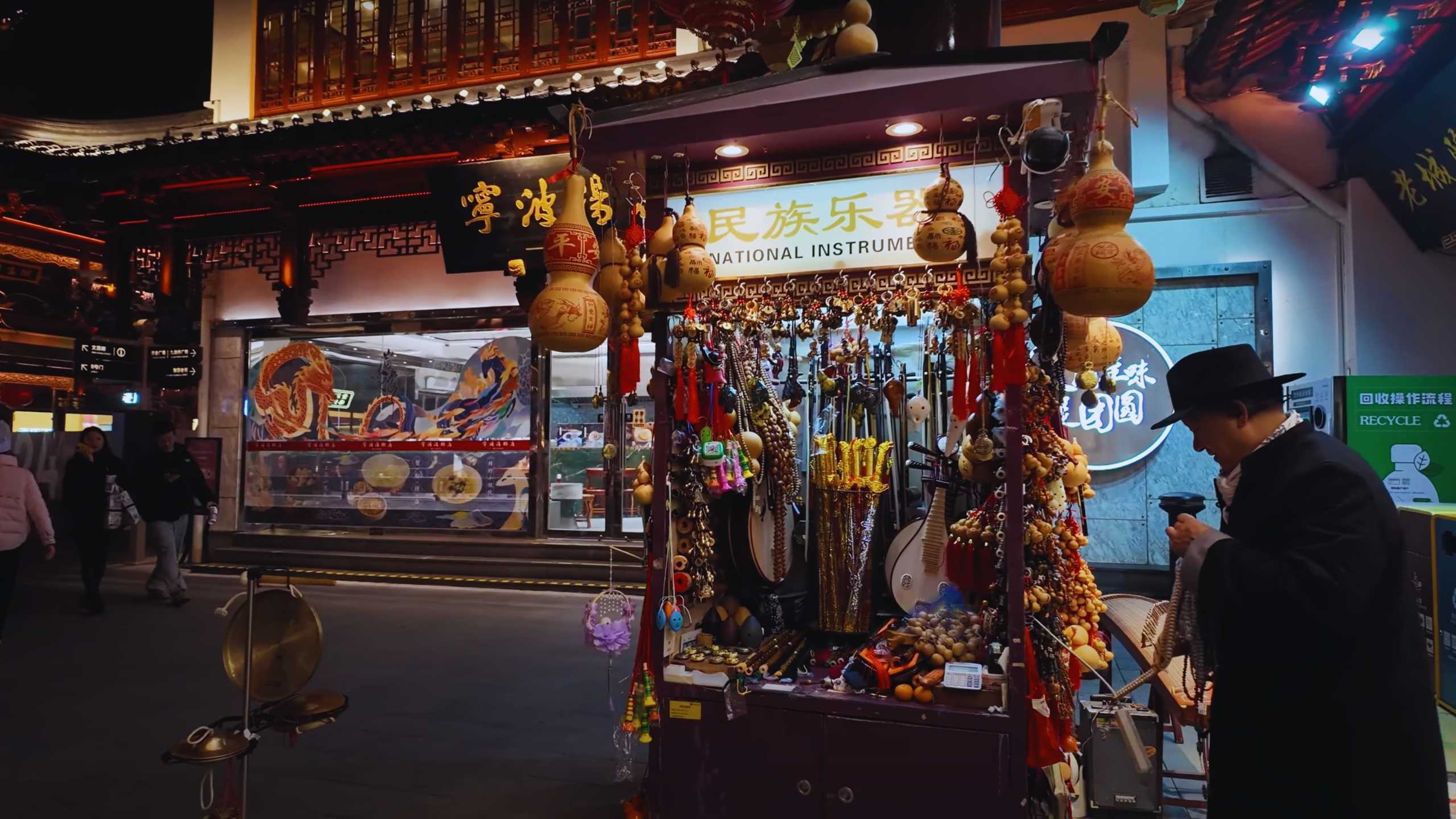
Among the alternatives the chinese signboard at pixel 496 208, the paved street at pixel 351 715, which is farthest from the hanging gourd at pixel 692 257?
the chinese signboard at pixel 496 208

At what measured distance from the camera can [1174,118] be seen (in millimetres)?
5707

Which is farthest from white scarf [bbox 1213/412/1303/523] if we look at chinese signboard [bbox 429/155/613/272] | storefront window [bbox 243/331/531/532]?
storefront window [bbox 243/331/531/532]

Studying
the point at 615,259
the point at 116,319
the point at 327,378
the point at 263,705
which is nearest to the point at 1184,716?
the point at 615,259

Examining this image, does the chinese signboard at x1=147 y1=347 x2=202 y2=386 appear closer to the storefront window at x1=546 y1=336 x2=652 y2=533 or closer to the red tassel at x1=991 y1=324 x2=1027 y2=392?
the storefront window at x1=546 y1=336 x2=652 y2=533

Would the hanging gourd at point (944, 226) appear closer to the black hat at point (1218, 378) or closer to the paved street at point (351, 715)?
the black hat at point (1218, 378)

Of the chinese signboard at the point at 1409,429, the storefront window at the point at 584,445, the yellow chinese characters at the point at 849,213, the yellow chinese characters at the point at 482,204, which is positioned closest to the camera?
the yellow chinese characters at the point at 849,213

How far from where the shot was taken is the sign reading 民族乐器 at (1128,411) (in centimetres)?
566

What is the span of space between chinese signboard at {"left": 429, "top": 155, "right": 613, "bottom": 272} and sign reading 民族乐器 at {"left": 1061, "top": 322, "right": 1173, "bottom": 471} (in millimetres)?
4250

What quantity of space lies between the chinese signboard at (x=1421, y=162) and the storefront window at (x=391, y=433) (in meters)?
6.85

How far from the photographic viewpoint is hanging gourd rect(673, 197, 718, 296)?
2.63m

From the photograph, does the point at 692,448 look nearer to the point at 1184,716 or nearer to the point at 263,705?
the point at 263,705

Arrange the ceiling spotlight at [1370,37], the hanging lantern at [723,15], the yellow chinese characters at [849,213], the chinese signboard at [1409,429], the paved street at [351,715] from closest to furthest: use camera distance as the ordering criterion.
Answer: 1. the hanging lantern at [723,15]
2. the yellow chinese characters at [849,213]
3. the paved street at [351,715]
4. the ceiling spotlight at [1370,37]
5. the chinese signboard at [1409,429]

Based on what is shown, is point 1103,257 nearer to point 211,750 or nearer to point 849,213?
point 849,213

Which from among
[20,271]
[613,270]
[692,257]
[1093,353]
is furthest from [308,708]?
[20,271]
